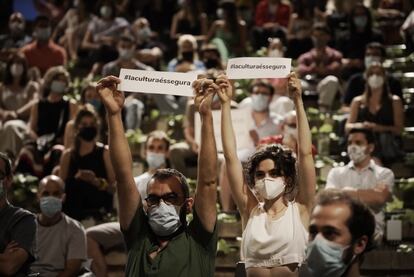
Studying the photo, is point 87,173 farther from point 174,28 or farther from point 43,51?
point 174,28

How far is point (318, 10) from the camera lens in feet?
56.4

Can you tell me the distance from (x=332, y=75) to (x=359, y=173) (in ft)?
15.3

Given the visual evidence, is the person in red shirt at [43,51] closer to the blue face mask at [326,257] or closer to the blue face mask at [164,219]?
the blue face mask at [164,219]

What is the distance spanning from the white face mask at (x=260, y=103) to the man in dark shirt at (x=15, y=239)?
5.82 metres

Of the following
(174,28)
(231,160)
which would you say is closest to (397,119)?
(231,160)

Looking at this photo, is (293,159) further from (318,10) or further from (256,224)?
(318,10)

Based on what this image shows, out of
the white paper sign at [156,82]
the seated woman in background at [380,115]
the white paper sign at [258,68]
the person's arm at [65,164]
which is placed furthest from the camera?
the seated woman in background at [380,115]

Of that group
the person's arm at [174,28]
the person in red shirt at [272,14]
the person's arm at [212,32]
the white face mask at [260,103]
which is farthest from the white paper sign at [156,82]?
the person's arm at [174,28]

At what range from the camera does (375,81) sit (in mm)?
12273

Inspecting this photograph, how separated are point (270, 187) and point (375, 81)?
21.0 ft

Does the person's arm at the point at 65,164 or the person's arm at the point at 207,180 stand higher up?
the person's arm at the point at 65,164

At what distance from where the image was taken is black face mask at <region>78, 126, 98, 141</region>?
1123cm

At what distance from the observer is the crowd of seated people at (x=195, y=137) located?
5680 mm

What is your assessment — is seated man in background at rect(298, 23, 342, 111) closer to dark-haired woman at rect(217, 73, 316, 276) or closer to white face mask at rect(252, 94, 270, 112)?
white face mask at rect(252, 94, 270, 112)
